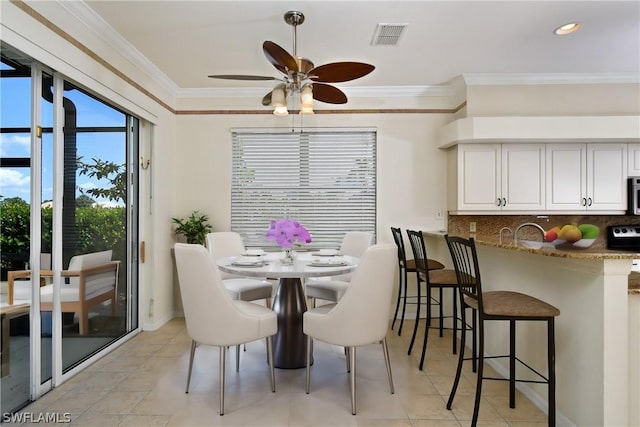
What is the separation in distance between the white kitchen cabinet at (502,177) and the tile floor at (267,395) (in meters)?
1.71

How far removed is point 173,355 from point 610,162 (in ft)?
15.3

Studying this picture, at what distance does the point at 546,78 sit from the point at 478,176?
4.11 feet

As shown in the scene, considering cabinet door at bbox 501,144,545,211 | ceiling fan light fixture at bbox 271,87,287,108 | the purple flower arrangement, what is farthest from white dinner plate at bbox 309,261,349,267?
cabinet door at bbox 501,144,545,211

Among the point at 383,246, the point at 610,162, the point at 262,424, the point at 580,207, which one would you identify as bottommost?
the point at 262,424

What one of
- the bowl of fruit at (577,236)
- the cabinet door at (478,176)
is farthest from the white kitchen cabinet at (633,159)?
the bowl of fruit at (577,236)

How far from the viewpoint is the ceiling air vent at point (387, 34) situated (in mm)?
2816

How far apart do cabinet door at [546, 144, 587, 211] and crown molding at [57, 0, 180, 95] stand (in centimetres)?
411

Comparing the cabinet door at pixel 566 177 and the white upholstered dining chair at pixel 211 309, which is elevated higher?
the cabinet door at pixel 566 177

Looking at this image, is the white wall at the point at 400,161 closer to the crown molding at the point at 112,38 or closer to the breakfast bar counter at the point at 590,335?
the crown molding at the point at 112,38

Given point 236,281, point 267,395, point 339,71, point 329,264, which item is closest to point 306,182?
point 236,281

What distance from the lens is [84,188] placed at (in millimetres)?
2834

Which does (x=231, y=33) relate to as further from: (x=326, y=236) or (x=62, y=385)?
(x=62, y=385)

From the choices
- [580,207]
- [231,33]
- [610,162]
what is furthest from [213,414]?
[610,162]

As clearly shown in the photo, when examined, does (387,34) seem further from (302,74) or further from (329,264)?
(329,264)
